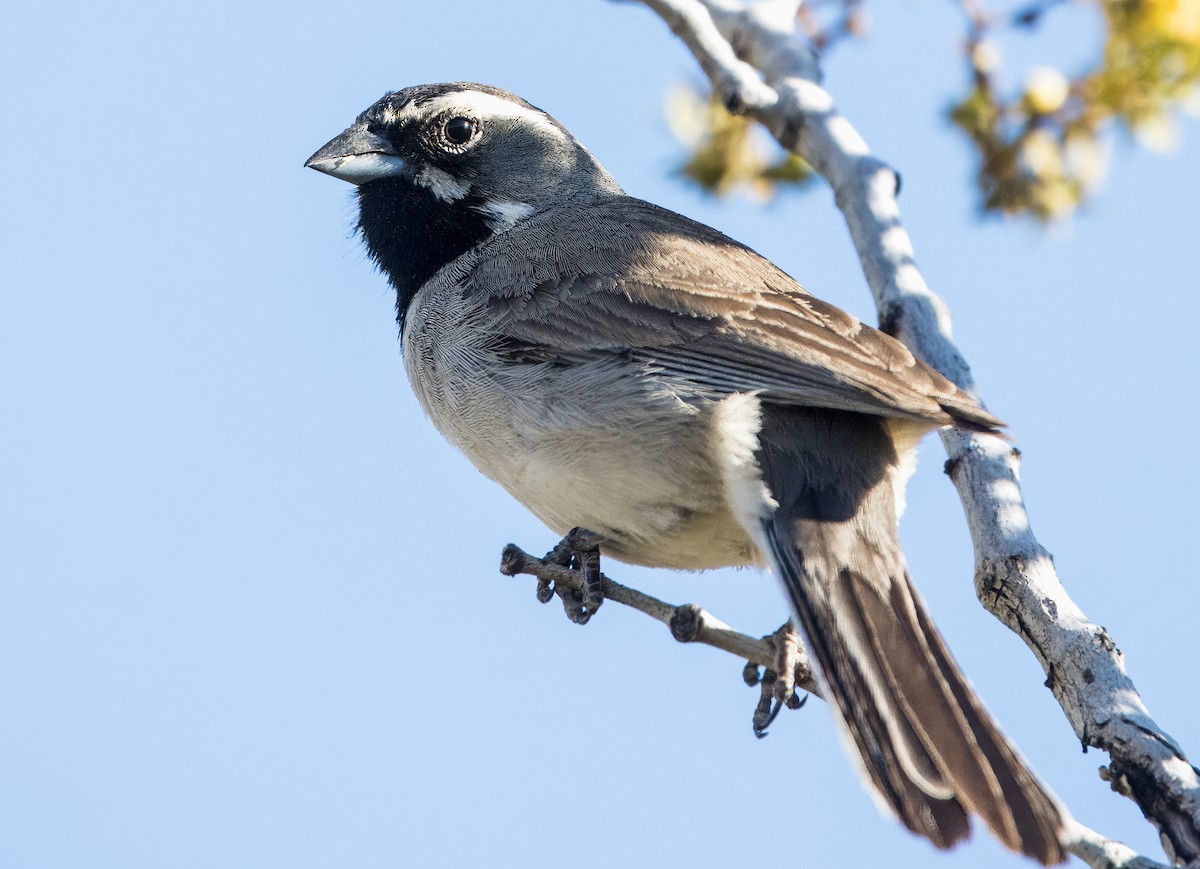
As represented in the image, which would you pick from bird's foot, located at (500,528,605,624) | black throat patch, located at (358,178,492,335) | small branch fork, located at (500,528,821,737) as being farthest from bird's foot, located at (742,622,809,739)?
black throat patch, located at (358,178,492,335)

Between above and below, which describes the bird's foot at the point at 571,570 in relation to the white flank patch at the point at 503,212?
below

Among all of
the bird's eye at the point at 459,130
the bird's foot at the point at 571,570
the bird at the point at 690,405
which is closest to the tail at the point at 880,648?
the bird at the point at 690,405

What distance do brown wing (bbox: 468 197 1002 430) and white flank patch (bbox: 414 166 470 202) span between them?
1.15 ft

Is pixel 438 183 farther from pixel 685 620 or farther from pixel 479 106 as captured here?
pixel 685 620

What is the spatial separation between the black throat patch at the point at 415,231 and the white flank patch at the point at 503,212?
39mm

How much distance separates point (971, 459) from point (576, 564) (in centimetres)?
141

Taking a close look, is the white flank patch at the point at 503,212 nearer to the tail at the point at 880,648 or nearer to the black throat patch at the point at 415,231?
the black throat patch at the point at 415,231

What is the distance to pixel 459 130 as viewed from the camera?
6410mm

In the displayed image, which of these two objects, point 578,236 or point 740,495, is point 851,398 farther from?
point 578,236

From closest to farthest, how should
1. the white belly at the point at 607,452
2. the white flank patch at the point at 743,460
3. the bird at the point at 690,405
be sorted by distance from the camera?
the bird at the point at 690,405 → the white flank patch at the point at 743,460 → the white belly at the point at 607,452

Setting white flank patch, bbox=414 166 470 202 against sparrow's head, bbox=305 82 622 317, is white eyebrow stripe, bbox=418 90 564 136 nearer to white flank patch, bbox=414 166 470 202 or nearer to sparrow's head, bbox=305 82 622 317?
sparrow's head, bbox=305 82 622 317

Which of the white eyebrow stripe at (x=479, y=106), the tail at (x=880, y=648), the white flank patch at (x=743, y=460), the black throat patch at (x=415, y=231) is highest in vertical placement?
the white eyebrow stripe at (x=479, y=106)

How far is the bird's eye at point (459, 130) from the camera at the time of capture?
6395 mm

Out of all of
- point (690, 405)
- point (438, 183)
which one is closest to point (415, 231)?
point (438, 183)
